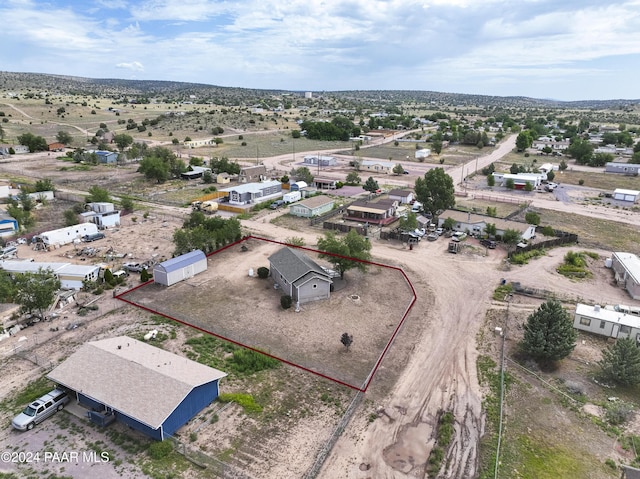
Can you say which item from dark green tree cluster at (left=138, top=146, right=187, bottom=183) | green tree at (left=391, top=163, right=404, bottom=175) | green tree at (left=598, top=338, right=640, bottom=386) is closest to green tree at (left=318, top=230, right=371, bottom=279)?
green tree at (left=598, top=338, right=640, bottom=386)

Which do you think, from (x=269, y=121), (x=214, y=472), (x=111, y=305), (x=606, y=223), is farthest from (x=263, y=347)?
(x=269, y=121)

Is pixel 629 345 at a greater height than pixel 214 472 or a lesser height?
greater

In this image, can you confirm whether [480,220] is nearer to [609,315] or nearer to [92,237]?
[609,315]

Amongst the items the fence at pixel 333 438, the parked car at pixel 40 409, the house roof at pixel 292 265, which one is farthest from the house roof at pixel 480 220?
the parked car at pixel 40 409

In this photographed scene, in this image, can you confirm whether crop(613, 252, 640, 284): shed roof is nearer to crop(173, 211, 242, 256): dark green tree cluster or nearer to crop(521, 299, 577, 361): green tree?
crop(521, 299, 577, 361): green tree

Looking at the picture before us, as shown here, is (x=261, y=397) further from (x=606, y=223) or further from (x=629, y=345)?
(x=606, y=223)
